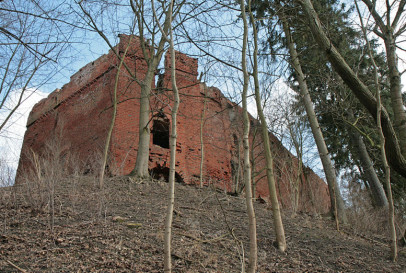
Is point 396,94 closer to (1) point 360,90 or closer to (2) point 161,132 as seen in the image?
(1) point 360,90

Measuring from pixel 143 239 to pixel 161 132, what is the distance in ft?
31.9

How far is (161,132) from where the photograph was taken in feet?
47.5

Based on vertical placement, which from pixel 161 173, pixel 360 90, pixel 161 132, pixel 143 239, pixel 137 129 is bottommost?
pixel 143 239

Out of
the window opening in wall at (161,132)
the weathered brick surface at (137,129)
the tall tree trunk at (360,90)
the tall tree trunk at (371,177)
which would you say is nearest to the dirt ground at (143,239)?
the tall tree trunk at (360,90)

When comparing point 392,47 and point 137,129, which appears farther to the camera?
point 137,129

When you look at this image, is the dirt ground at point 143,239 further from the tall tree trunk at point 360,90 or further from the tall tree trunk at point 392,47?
the tall tree trunk at point 392,47

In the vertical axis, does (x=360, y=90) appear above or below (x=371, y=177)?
above

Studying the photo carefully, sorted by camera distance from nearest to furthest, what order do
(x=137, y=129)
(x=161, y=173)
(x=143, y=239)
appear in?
(x=143, y=239) < (x=137, y=129) < (x=161, y=173)

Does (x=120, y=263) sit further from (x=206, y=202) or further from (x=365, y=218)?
(x=365, y=218)

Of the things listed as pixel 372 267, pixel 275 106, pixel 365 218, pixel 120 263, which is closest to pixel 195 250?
pixel 120 263

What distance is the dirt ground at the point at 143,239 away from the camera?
13.4 ft

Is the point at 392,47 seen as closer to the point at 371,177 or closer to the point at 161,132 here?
the point at 371,177

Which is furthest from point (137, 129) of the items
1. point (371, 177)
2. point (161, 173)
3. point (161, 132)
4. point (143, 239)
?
point (143, 239)

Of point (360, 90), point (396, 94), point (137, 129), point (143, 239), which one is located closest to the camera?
point (143, 239)
